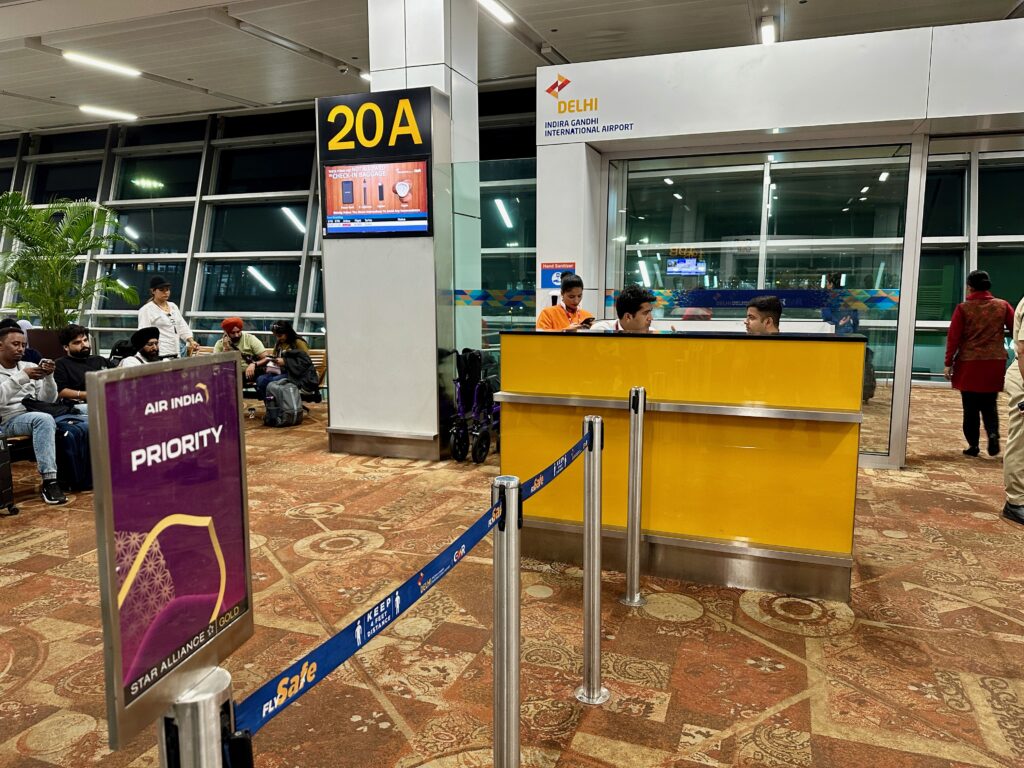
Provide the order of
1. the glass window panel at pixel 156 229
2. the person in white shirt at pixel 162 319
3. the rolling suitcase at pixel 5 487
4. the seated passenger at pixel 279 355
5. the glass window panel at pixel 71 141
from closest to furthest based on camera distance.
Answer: the rolling suitcase at pixel 5 487, the person in white shirt at pixel 162 319, the seated passenger at pixel 279 355, the glass window panel at pixel 156 229, the glass window panel at pixel 71 141

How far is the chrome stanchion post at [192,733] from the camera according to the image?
35.1 inches

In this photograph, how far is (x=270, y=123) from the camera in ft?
41.0

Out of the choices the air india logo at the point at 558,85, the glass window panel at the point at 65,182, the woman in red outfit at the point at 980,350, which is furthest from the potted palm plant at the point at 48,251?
the woman in red outfit at the point at 980,350

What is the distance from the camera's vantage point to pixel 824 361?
10.8ft

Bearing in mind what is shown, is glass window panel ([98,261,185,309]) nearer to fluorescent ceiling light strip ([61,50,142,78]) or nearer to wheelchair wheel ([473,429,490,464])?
fluorescent ceiling light strip ([61,50,142,78])

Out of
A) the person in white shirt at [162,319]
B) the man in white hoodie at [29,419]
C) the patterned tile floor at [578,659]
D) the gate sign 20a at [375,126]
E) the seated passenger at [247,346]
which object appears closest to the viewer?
the patterned tile floor at [578,659]

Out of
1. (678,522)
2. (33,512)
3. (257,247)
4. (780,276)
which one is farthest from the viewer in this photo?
(257,247)

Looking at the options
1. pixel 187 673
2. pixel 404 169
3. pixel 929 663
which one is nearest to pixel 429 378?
pixel 404 169

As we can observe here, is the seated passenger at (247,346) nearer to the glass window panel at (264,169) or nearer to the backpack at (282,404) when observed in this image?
the backpack at (282,404)

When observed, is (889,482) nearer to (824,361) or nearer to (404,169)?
(824,361)

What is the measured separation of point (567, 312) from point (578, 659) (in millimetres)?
3072

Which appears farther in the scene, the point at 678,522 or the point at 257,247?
the point at 257,247

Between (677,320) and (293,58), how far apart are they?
21.8 ft

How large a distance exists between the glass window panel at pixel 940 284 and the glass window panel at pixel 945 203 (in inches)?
13.3
